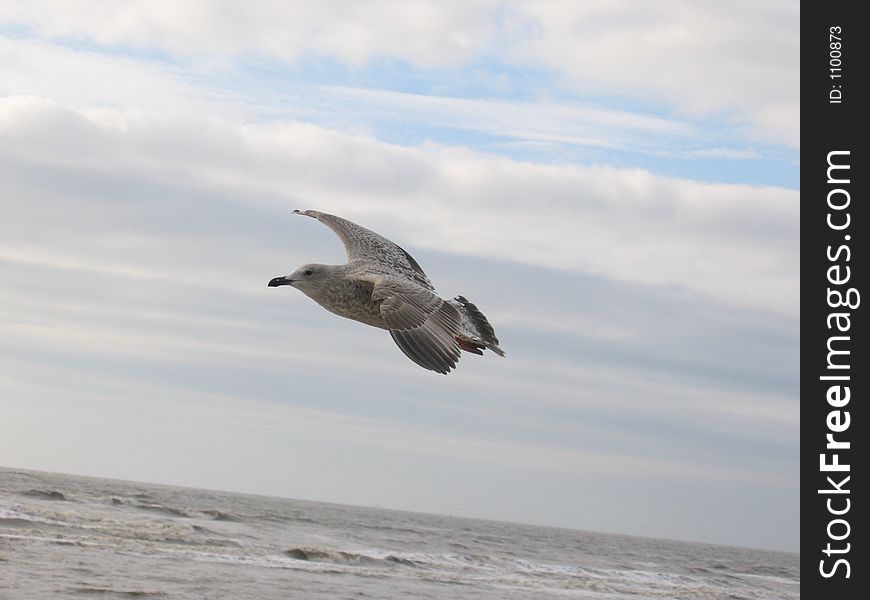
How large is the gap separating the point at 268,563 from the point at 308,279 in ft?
63.3

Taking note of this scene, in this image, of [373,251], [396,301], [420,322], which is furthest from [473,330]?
[373,251]

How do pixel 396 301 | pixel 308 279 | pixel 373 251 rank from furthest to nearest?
pixel 373 251
pixel 308 279
pixel 396 301

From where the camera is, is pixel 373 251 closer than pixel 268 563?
Yes

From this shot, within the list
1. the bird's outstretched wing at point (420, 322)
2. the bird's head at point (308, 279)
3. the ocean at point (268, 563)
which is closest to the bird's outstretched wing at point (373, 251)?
the bird's head at point (308, 279)

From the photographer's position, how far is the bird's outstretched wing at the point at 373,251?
10713 mm

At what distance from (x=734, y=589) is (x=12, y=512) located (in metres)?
22.8

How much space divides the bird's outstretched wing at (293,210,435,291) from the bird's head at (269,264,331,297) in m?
0.72

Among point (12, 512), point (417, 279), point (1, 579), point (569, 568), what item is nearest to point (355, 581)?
point (1, 579)

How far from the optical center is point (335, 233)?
11.9m

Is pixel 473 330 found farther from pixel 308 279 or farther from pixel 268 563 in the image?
pixel 268 563

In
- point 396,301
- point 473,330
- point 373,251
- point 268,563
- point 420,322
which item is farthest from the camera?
point 268,563

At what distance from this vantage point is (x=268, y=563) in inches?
1081

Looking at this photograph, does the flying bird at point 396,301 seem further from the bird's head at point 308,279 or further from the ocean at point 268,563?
the ocean at point 268,563

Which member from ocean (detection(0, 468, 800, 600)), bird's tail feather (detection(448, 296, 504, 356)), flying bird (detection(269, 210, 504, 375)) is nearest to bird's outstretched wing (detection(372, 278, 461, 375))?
flying bird (detection(269, 210, 504, 375))
